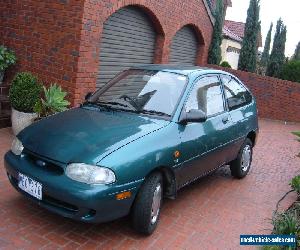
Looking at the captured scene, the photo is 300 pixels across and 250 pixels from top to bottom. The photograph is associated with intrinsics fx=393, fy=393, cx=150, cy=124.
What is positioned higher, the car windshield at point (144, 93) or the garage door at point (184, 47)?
the garage door at point (184, 47)

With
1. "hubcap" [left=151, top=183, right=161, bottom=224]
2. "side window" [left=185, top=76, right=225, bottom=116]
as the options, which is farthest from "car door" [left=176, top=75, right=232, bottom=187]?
"hubcap" [left=151, top=183, right=161, bottom=224]

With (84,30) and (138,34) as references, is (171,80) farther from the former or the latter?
(138,34)

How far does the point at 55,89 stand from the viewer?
6.97 metres

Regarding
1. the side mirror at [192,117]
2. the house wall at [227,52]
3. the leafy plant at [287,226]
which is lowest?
the leafy plant at [287,226]

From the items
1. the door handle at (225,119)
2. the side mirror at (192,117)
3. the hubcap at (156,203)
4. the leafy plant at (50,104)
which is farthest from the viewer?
the leafy plant at (50,104)

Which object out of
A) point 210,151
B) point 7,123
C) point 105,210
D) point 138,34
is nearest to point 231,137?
point 210,151

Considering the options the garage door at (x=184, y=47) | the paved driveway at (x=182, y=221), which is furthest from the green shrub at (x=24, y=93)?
the garage door at (x=184, y=47)

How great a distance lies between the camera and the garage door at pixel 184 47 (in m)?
12.5

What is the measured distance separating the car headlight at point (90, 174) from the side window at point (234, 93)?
9.27 feet

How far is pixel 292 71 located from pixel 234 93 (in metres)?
10.5

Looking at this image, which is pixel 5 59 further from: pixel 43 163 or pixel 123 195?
pixel 123 195

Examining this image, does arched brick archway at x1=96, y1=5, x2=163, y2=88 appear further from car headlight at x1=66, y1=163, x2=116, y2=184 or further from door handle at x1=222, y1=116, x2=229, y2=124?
car headlight at x1=66, y1=163, x2=116, y2=184

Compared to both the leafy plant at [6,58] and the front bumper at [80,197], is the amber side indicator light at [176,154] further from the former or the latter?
the leafy plant at [6,58]

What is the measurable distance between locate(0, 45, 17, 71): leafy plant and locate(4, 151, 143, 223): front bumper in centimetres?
463
